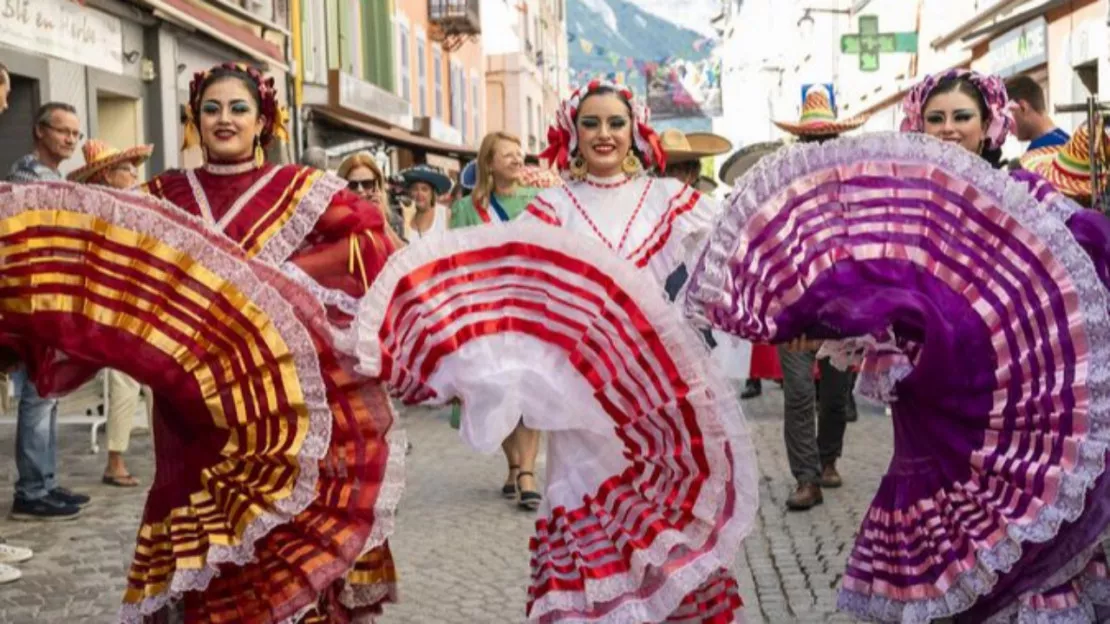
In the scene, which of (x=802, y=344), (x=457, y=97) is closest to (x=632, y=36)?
(x=457, y=97)

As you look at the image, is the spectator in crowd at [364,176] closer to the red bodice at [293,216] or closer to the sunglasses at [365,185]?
the sunglasses at [365,185]

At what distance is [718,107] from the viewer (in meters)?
54.6

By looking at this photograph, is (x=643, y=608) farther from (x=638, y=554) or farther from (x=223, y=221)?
(x=223, y=221)

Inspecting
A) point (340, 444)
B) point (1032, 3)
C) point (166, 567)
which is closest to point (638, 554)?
point (340, 444)

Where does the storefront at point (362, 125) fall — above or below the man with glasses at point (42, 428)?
above

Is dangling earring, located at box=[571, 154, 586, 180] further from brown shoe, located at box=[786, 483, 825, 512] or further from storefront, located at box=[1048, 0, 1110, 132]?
storefront, located at box=[1048, 0, 1110, 132]

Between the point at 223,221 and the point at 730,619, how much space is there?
172 centimetres

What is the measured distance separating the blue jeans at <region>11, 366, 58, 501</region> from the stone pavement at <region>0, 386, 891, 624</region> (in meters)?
0.21

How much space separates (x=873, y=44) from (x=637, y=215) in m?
20.9

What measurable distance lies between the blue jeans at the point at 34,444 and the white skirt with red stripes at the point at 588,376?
4.14 meters

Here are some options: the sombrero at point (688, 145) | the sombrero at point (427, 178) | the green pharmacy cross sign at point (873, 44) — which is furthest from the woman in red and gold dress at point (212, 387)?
the green pharmacy cross sign at point (873, 44)

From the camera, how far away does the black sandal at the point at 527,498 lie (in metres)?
8.12

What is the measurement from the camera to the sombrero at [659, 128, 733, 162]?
974cm

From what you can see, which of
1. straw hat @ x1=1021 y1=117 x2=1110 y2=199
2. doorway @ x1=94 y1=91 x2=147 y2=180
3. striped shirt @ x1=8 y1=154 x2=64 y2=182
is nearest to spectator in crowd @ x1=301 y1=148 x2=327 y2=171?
striped shirt @ x1=8 y1=154 x2=64 y2=182
